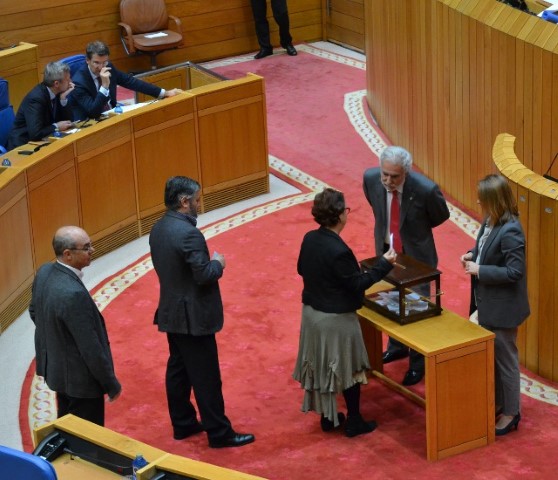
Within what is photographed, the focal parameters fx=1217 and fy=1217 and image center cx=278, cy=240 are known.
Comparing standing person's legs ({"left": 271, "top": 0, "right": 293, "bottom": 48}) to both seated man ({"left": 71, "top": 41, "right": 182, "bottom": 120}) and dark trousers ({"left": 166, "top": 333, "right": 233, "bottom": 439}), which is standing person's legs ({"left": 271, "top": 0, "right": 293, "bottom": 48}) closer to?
seated man ({"left": 71, "top": 41, "right": 182, "bottom": 120})

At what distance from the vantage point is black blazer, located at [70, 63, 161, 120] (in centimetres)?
927

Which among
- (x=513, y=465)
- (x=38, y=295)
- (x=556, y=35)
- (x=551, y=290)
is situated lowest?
(x=513, y=465)

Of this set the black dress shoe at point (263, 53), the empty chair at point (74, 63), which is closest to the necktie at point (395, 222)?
the empty chair at point (74, 63)

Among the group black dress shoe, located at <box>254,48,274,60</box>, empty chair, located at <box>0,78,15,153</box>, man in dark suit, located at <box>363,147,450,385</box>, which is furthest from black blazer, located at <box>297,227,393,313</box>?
black dress shoe, located at <box>254,48,274,60</box>

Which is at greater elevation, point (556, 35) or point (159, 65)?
point (556, 35)

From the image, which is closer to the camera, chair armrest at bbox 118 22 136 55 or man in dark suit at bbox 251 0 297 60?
chair armrest at bbox 118 22 136 55

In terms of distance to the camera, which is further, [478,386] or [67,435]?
[478,386]

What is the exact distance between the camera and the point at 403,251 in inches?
268

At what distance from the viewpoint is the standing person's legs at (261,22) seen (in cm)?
1365

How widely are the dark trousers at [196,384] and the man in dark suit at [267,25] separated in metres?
7.90

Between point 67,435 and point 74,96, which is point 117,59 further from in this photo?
point 67,435

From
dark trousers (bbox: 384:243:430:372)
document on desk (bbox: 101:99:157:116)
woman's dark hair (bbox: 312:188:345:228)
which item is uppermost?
woman's dark hair (bbox: 312:188:345:228)

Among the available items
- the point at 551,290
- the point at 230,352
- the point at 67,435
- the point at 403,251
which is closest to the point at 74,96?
the point at 230,352

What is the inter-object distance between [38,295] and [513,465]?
98.4 inches
